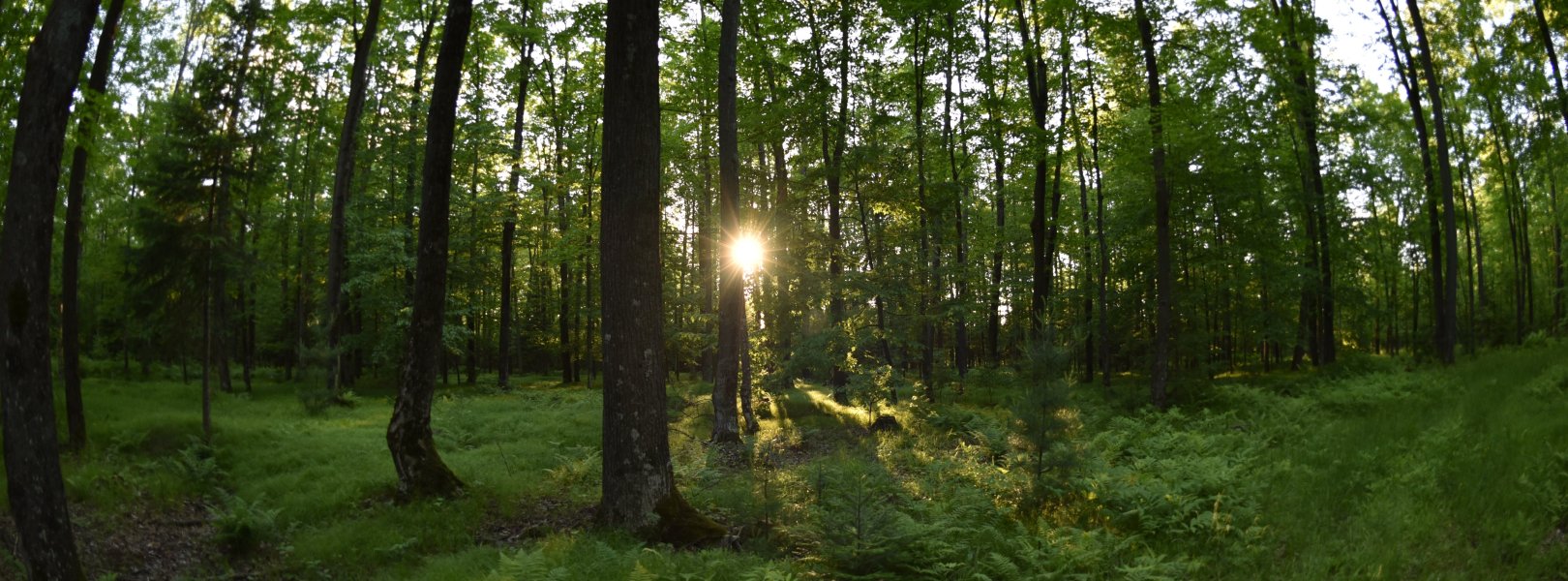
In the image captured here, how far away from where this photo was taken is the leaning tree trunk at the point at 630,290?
7.47 meters

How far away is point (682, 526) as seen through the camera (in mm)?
7461

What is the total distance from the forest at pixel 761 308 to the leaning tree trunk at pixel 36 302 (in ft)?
0.11

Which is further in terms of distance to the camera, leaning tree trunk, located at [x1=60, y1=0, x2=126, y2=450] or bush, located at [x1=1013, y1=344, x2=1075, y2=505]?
leaning tree trunk, located at [x1=60, y1=0, x2=126, y2=450]

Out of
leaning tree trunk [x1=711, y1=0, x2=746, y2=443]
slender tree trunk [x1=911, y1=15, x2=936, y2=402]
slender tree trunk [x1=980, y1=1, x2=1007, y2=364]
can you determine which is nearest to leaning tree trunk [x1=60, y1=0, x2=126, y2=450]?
leaning tree trunk [x1=711, y1=0, x2=746, y2=443]

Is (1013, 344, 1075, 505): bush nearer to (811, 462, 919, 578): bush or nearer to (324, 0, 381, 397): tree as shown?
(811, 462, 919, 578): bush

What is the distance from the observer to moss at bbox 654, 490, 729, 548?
731 centimetres

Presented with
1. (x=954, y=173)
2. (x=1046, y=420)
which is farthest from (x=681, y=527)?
(x=954, y=173)

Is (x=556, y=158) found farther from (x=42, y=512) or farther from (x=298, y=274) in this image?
(x=42, y=512)

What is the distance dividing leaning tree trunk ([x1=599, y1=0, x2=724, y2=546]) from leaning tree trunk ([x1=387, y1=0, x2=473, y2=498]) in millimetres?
3110

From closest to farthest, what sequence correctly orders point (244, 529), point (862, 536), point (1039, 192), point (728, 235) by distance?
point (862, 536) → point (244, 529) → point (728, 235) → point (1039, 192)

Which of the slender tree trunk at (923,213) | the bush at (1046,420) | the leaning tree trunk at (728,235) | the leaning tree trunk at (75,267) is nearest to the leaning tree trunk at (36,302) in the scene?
the leaning tree trunk at (75,267)

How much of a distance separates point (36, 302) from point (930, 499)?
8789 mm

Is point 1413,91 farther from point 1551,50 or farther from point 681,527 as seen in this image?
point 681,527

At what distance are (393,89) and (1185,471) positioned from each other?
27875mm
